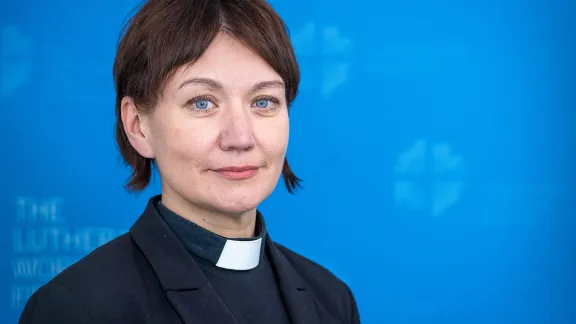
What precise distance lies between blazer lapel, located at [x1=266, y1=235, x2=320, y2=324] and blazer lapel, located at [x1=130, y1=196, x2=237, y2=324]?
0.77 feet

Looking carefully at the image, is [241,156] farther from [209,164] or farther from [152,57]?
[152,57]

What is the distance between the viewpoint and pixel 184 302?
76.5 inches

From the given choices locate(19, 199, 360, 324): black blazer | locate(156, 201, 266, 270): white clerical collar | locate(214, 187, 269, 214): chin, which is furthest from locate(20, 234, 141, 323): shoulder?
locate(214, 187, 269, 214): chin

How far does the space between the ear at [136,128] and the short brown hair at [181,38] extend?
0.09 feet

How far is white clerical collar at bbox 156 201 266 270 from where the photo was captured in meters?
2.05

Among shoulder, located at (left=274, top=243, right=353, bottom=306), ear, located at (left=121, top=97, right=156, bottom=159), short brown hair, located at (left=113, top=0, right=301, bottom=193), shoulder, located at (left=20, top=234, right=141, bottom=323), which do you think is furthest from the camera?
shoulder, located at (left=274, top=243, right=353, bottom=306)

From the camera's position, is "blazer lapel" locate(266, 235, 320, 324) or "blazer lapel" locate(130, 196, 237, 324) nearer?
"blazer lapel" locate(130, 196, 237, 324)

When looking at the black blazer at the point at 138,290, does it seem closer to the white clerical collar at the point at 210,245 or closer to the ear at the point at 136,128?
the white clerical collar at the point at 210,245

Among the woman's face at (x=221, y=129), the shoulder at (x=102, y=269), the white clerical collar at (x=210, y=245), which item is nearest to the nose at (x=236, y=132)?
the woman's face at (x=221, y=129)

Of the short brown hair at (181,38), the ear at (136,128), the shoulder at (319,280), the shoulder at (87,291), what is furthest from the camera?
Result: the shoulder at (319,280)

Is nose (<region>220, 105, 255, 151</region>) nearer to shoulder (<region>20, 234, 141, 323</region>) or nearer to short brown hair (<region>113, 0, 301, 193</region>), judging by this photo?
short brown hair (<region>113, 0, 301, 193</region>)

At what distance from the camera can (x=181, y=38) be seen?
197 centimetres

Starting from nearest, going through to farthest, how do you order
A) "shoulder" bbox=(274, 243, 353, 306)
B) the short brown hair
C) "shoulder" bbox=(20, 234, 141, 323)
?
"shoulder" bbox=(20, 234, 141, 323)
the short brown hair
"shoulder" bbox=(274, 243, 353, 306)

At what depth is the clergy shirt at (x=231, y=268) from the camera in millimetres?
2053
